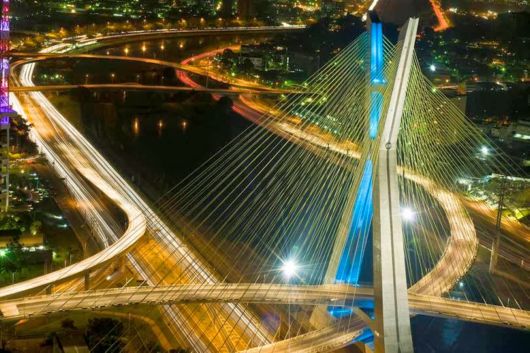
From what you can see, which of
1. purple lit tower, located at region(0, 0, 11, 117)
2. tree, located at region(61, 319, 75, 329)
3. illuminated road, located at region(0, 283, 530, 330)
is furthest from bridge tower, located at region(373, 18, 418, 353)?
purple lit tower, located at region(0, 0, 11, 117)

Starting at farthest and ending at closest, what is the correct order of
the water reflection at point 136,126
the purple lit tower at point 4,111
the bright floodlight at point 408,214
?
the water reflection at point 136,126 → the purple lit tower at point 4,111 → the bright floodlight at point 408,214

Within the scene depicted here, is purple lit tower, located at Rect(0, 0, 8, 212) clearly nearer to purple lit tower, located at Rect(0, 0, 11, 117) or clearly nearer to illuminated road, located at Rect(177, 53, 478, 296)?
purple lit tower, located at Rect(0, 0, 11, 117)

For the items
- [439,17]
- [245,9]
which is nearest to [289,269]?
[439,17]

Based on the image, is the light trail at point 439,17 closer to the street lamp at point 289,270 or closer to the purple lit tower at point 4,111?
the purple lit tower at point 4,111

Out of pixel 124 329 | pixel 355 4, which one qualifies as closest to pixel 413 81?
pixel 124 329

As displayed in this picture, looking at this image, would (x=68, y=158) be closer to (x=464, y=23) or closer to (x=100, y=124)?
(x=100, y=124)

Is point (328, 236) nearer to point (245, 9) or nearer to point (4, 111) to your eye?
point (4, 111)

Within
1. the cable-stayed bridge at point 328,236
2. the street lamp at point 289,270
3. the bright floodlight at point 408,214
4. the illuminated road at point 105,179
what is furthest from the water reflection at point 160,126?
the street lamp at point 289,270
